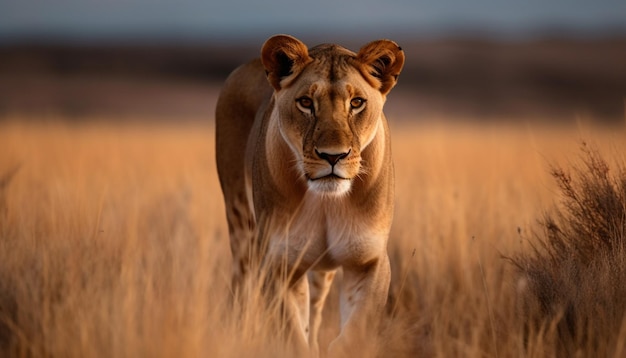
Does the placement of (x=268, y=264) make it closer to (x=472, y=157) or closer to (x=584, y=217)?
(x=584, y=217)

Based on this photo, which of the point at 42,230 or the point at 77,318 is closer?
the point at 77,318

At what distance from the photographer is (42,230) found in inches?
204

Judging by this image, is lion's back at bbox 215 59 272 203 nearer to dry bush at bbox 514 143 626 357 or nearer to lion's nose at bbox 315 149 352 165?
lion's nose at bbox 315 149 352 165

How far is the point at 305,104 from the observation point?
15.0 ft

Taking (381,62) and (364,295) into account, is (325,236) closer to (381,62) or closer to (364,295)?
(364,295)

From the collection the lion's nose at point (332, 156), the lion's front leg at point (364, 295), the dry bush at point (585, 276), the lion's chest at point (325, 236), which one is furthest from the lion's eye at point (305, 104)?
the dry bush at point (585, 276)

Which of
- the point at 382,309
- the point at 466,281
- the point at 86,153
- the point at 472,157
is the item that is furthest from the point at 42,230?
the point at 472,157

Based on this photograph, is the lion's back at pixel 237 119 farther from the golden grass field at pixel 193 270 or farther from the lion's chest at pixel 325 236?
the lion's chest at pixel 325 236

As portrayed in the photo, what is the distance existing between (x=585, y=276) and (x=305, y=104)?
1.63 m

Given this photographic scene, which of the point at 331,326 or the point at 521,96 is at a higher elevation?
the point at 521,96

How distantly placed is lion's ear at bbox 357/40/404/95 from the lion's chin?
0.69 metres

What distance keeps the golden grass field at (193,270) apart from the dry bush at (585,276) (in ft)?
0.34

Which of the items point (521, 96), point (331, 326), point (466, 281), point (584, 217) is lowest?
point (331, 326)

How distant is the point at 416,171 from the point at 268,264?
316 inches
